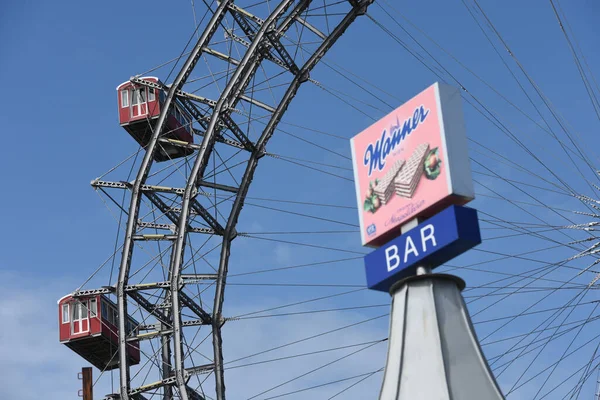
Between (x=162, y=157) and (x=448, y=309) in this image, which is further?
(x=162, y=157)

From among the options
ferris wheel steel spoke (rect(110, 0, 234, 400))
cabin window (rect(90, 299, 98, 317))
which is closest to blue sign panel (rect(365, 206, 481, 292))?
ferris wheel steel spoke (rect(110, 0, 234, 400))

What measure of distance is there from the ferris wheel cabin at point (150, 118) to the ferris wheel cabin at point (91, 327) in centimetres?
642

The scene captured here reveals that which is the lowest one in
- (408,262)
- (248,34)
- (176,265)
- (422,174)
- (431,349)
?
(431,349)

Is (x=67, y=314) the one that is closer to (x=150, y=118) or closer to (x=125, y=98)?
(x=150, y=118)

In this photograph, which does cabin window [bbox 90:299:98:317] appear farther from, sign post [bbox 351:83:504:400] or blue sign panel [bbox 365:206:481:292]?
blue sign panel [bbox 365:206:481:292]

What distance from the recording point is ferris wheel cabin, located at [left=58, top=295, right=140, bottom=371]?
45.2m

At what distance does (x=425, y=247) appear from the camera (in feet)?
81.3

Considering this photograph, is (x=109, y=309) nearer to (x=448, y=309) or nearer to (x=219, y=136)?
(x=219, y=136)

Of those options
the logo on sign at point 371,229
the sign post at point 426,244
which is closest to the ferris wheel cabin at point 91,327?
the logo on sign at point 371,229

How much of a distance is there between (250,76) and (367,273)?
1396 cm

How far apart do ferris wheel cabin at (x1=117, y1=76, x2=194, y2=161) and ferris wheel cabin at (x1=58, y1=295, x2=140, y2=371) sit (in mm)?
6421

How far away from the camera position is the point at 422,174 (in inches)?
1004

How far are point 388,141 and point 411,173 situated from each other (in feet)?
4.90

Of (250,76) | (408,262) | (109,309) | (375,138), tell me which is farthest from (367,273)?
(109,309)
